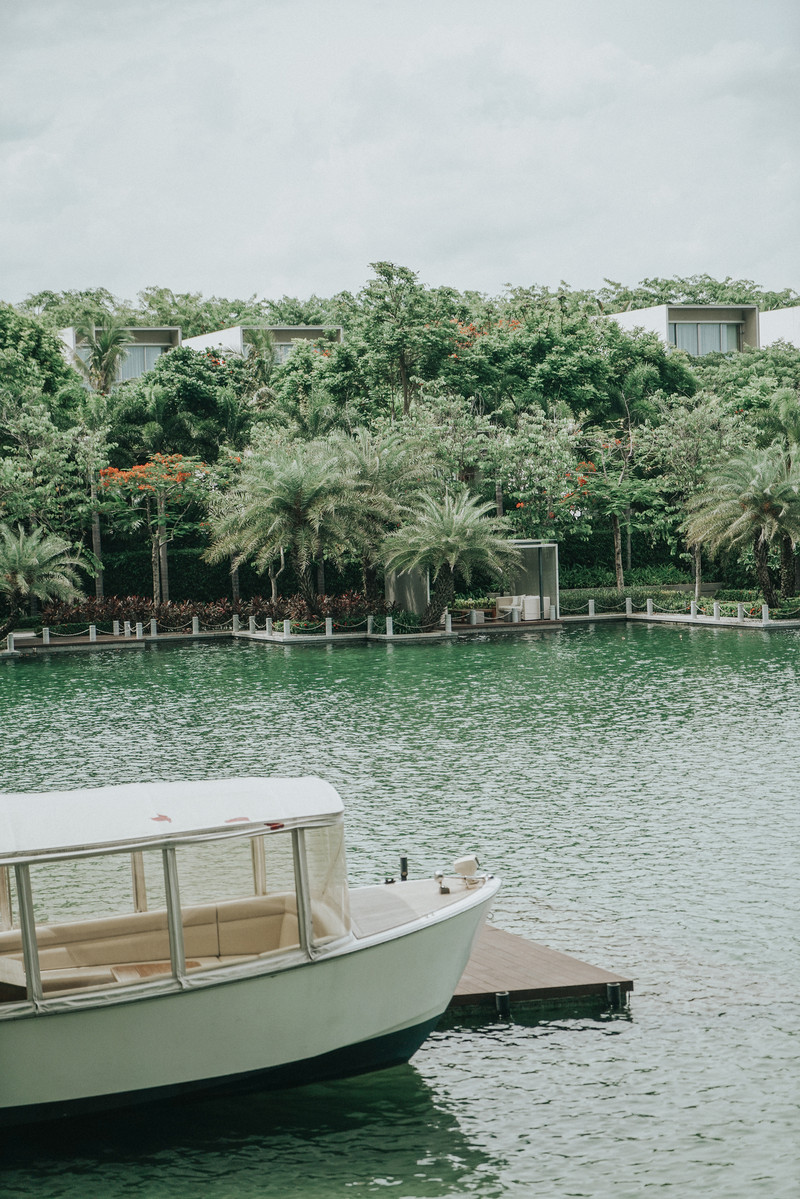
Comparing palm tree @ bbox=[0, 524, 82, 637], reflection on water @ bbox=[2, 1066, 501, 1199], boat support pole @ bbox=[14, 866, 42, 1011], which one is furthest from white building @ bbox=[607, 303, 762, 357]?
boat support pole @ bbox=[14, 866, 42, 1011]

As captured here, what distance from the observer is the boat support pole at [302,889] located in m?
8.16

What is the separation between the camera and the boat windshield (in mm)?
8172

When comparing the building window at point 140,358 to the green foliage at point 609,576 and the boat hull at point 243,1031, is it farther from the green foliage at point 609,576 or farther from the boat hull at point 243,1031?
the boat hull at point 243,1031

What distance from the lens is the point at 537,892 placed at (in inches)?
500

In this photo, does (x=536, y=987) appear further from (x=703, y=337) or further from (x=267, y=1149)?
(x=703, y=337)

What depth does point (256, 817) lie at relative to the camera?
8266mm

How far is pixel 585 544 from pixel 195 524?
15636mm

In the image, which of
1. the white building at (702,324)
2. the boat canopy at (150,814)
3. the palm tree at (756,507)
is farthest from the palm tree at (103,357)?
the boat canopy at (150,814)

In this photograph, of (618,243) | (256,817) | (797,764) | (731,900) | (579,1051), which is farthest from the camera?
(618,243)

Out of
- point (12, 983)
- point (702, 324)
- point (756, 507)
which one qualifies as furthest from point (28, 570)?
point (702, 324)

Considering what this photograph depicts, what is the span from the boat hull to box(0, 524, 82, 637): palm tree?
3097 centimetres

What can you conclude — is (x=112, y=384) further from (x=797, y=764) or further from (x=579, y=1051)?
(x=579, y=1051)

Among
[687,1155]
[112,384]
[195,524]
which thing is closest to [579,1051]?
[687,1155]

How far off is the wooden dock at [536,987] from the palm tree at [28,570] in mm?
29838
